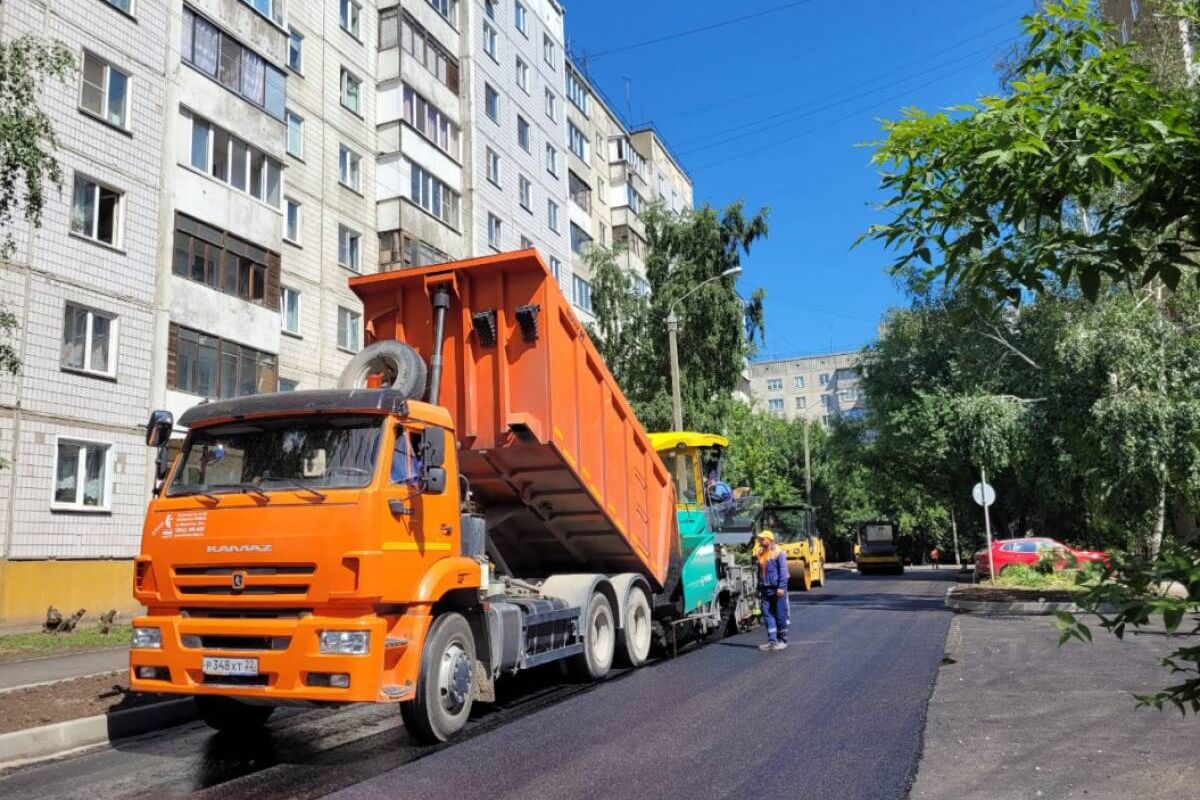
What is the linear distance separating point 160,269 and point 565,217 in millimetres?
23832

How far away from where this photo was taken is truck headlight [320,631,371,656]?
6.10 meters

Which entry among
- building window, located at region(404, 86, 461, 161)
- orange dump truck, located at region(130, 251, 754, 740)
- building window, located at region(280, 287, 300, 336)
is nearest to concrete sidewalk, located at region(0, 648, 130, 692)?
orange dump truck, located at region(130, 251, 754, 740)

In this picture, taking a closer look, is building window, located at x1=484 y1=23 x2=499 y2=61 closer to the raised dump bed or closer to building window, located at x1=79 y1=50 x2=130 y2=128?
building window, located at x1=79 y1=50 x2=130 y2=128

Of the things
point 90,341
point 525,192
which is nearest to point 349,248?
point 90,341

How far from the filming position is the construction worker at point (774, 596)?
1229cm

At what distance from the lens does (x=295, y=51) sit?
83.8 feet

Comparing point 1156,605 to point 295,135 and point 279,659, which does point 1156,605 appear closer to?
point 279,659

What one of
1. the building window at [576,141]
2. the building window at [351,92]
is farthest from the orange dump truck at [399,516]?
the building window at [576,141]

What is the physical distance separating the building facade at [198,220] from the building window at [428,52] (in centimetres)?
9

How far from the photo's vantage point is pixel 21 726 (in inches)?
284

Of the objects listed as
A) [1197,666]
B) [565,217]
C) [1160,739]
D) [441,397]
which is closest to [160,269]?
[441,397]

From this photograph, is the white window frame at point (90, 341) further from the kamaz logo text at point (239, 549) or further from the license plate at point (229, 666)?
the license plate at point (229, 666)

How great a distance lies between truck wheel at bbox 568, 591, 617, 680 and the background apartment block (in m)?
95.4

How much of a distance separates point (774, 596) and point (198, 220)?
50.7ft
